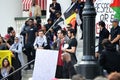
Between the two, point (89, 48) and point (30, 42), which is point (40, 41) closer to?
point (30, 42)

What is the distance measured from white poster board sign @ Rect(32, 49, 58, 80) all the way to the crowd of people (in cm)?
54

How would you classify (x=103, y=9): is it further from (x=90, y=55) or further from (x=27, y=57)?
(x=90, y=55)

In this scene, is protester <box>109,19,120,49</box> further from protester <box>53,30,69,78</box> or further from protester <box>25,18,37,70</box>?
protester <box>25,18,37,70</box>

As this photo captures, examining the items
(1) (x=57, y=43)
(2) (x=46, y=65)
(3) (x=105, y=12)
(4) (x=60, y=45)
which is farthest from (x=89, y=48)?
(3) (x=105, y=12)

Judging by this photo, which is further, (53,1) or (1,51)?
(53,1)

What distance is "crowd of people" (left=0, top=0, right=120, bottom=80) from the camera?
13.5m

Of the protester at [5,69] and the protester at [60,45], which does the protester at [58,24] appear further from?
the protester at [5,69]

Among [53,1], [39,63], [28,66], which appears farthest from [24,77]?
[39,63]

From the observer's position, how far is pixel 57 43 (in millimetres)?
17375

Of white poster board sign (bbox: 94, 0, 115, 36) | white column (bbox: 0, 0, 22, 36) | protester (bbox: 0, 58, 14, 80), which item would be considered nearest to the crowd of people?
protester (bbox: 0, 58, 14, 80)

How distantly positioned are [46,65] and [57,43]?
3.38m

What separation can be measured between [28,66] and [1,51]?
131 centimetres

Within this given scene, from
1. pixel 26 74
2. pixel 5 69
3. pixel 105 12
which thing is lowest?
pixel 26 74

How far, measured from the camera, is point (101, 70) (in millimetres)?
13000
